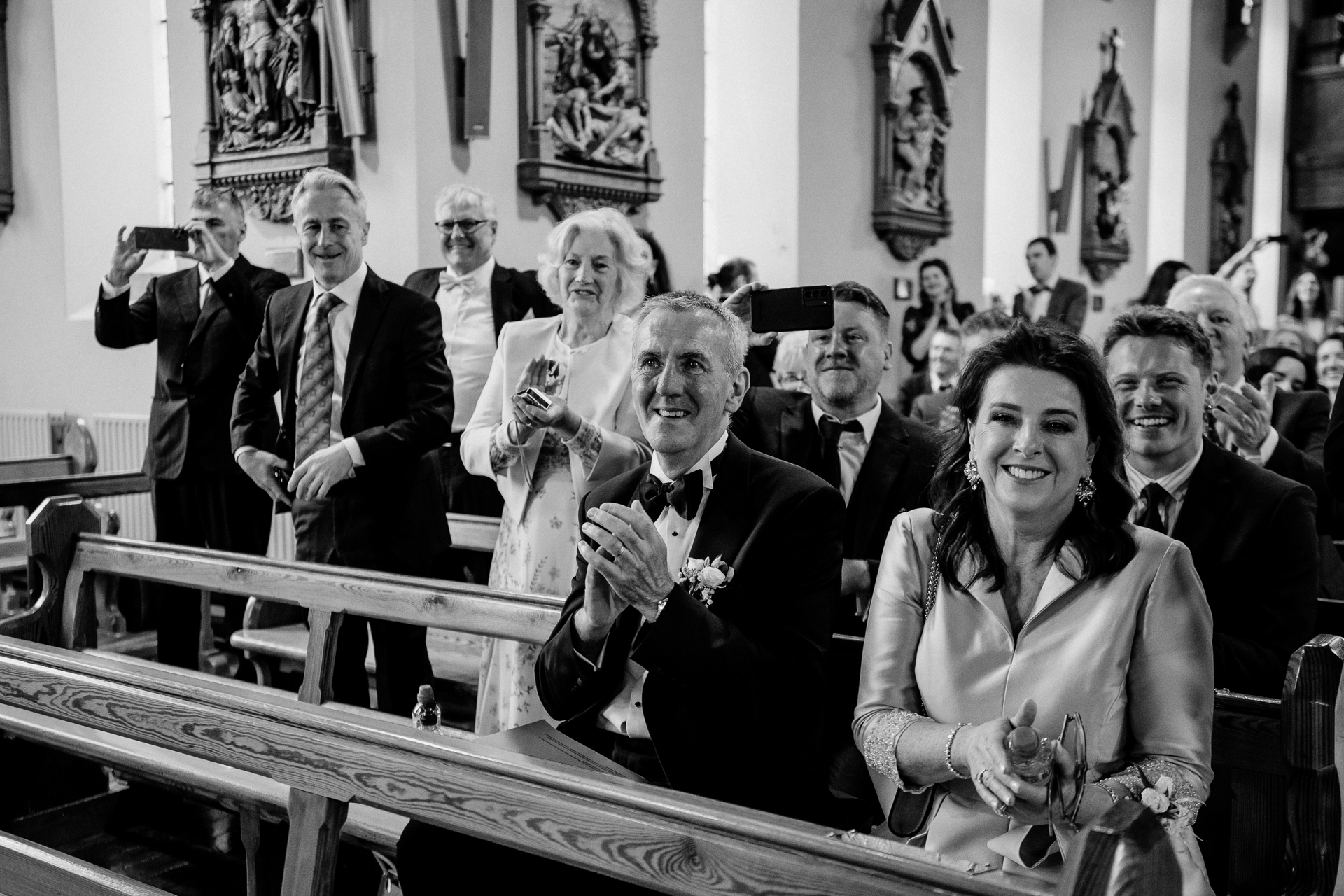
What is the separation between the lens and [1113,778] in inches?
68.8

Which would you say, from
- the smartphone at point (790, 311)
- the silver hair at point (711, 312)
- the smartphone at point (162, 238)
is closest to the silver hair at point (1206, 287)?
the smartphone at point (790, 311)

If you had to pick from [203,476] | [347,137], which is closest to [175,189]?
[347,137]

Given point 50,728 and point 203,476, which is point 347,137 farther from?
point 50,728

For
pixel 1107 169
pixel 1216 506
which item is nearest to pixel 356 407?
pixel 1216 506

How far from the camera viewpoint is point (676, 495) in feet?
7.51

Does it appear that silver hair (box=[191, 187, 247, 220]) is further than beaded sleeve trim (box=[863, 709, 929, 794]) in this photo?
Yes

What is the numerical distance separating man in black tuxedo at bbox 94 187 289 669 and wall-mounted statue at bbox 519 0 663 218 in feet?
5.69

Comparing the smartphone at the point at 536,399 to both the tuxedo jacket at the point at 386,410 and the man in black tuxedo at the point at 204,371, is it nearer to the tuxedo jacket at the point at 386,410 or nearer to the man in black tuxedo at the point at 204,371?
the tuxedo jacket at the point at 386,410

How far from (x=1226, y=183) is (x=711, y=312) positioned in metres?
12.6

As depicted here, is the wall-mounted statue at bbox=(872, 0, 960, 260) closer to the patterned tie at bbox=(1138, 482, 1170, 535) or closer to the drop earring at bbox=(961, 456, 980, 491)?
the patterned tie at bbox=(1138, 482, 1170, 535)

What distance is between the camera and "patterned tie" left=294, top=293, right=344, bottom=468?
11.3ft

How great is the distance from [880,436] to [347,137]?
3.50m

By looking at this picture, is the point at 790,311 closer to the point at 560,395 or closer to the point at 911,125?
the point at 560,395

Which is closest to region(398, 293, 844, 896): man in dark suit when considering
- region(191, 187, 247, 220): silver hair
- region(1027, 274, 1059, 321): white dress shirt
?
region(191, 187, 247, 220): silver hair
